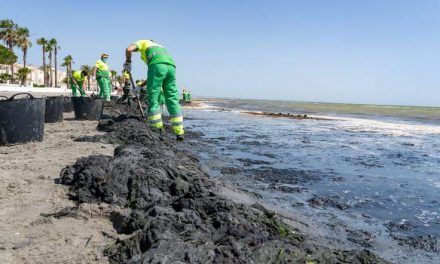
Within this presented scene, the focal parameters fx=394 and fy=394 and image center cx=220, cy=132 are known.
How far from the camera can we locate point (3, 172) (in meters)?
3.92

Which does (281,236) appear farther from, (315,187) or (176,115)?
(176,115)

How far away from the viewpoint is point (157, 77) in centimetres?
613

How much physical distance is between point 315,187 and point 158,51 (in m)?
3.17

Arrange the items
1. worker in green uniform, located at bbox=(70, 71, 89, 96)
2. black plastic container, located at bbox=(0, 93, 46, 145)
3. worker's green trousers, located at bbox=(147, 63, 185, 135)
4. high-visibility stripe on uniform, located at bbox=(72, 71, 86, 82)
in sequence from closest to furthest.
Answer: black plastic container, located at bbox=(0, 93, 46, 145), worker's green trousers, located at bbox=(147, 63, 185, 135), worker in green uniform, located at bbox=(70, 71, 89, 96), high-visibility stripe on uniform, located at bbox=(72, 71, 86, 82)

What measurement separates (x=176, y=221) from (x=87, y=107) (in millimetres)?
7985

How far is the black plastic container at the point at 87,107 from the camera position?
9.93 metres

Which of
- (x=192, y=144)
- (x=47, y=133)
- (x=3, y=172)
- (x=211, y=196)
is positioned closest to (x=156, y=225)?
(x=211, y=196)

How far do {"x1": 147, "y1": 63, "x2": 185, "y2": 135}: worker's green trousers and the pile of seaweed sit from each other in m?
1.98

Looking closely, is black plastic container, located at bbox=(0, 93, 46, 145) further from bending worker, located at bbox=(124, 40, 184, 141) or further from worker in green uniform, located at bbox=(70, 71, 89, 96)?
worker in green uniform, located at bbox=(70, 71, 89, 96)

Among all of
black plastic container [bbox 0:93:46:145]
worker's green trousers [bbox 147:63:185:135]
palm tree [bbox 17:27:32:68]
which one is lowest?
black plastic container [bbox 0:93:46:145]

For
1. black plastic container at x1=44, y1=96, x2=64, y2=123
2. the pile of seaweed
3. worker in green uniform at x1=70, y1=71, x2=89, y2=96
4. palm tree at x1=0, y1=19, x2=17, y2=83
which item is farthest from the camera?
palm tree at x1=0, y1=19, x2=17, y2=83

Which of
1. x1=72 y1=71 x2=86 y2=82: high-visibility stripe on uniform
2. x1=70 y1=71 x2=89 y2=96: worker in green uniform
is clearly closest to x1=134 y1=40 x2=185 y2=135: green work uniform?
x1=70 y1=71 x2=89 y2=96: worker in green uniform

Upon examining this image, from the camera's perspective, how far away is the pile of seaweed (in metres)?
2.20

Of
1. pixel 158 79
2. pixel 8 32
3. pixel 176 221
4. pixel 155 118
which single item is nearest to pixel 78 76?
pixel 155 118
